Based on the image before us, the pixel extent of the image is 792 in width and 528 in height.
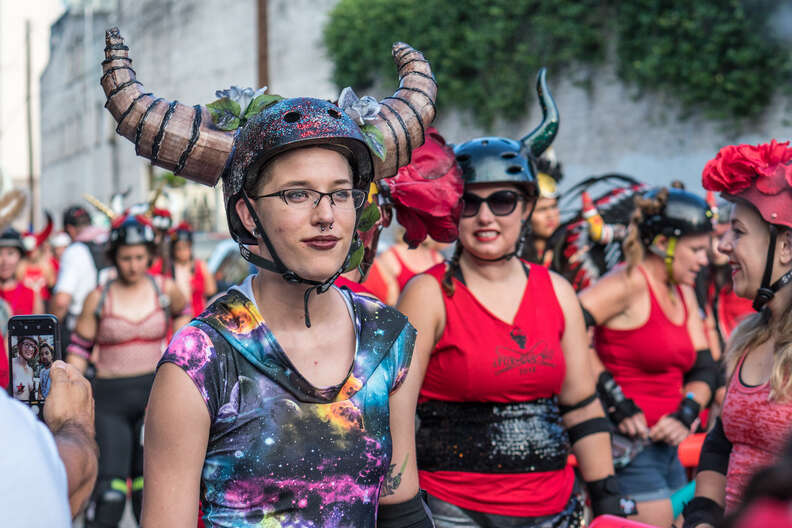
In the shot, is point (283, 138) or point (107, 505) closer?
point (283, 138)

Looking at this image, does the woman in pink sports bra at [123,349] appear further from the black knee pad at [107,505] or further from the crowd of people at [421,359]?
the crowd of people at [421,359]

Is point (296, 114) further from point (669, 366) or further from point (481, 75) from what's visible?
point (481, 75)

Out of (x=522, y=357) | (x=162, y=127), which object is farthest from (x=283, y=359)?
(x=522, y=357)

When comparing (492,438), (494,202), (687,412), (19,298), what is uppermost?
(494,202)

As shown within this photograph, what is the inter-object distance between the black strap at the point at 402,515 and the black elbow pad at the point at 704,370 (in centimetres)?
305

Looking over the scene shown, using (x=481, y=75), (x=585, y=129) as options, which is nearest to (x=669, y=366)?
(x=585, y=129)

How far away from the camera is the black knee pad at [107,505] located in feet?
18.6

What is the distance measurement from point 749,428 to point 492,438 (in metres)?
1.01

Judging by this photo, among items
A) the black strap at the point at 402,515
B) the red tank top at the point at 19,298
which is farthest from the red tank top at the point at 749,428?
the red tank top at the point at 19,298

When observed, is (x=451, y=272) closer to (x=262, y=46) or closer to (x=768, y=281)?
(x=768, y=281)

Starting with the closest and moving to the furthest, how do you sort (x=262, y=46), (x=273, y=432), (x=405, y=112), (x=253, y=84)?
(x=273, y=432) → (x=405, y=112) → (x=262, y=46) → (x=253, y=84)

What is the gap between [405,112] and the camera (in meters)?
2.72

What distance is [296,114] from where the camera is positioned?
2219 millimetres

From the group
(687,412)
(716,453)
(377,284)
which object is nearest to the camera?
(716,453)
